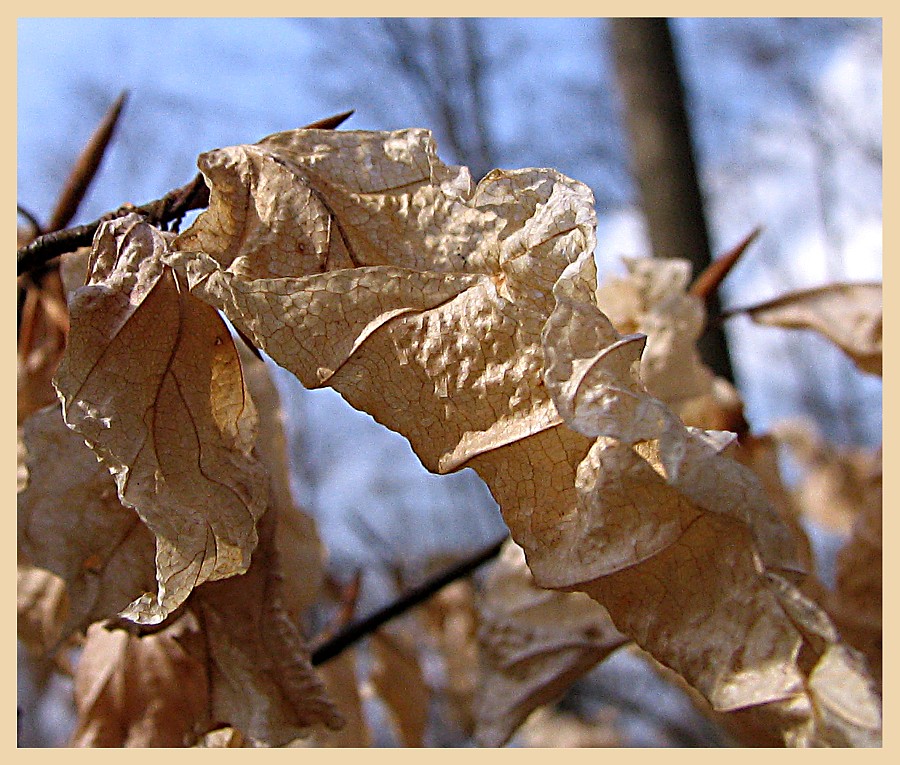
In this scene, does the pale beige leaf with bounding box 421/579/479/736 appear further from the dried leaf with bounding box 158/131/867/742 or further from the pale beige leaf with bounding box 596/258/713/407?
the dried leaf with bounding box 158/131/867/742

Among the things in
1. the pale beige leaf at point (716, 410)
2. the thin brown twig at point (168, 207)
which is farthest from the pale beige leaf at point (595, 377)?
the pale beige leaf at point (716, 410)

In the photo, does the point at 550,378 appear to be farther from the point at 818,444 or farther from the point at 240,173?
the point at 818,444

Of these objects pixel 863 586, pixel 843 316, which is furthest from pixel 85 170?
pixel 863 586

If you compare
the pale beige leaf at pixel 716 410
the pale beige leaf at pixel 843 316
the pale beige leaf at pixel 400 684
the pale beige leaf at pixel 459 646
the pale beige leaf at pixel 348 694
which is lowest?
the pale beige leaf at pixel 459 646

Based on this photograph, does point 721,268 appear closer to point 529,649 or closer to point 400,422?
point 529,649

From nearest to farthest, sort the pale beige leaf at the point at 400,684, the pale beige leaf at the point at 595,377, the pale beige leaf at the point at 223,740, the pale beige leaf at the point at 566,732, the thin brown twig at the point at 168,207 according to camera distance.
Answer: the pale beige leaf at the point at 595,377
the thin brown twig at the point at 168,207
the pale beige leaf at the point at 223,740
the pale beige leaf at the point at 400,684
the pale beige leaf at the point at 566,732

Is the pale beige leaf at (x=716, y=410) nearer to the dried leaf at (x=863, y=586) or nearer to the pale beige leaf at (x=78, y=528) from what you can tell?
the dried leaf at (x=863, y=586)

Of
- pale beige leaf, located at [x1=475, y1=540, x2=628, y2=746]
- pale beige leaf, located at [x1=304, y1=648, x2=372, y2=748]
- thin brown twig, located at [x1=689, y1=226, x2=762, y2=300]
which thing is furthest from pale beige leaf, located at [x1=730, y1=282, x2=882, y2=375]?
pale beige leaf, located at [x1=304, y1=648, x2=372, y2=748]
